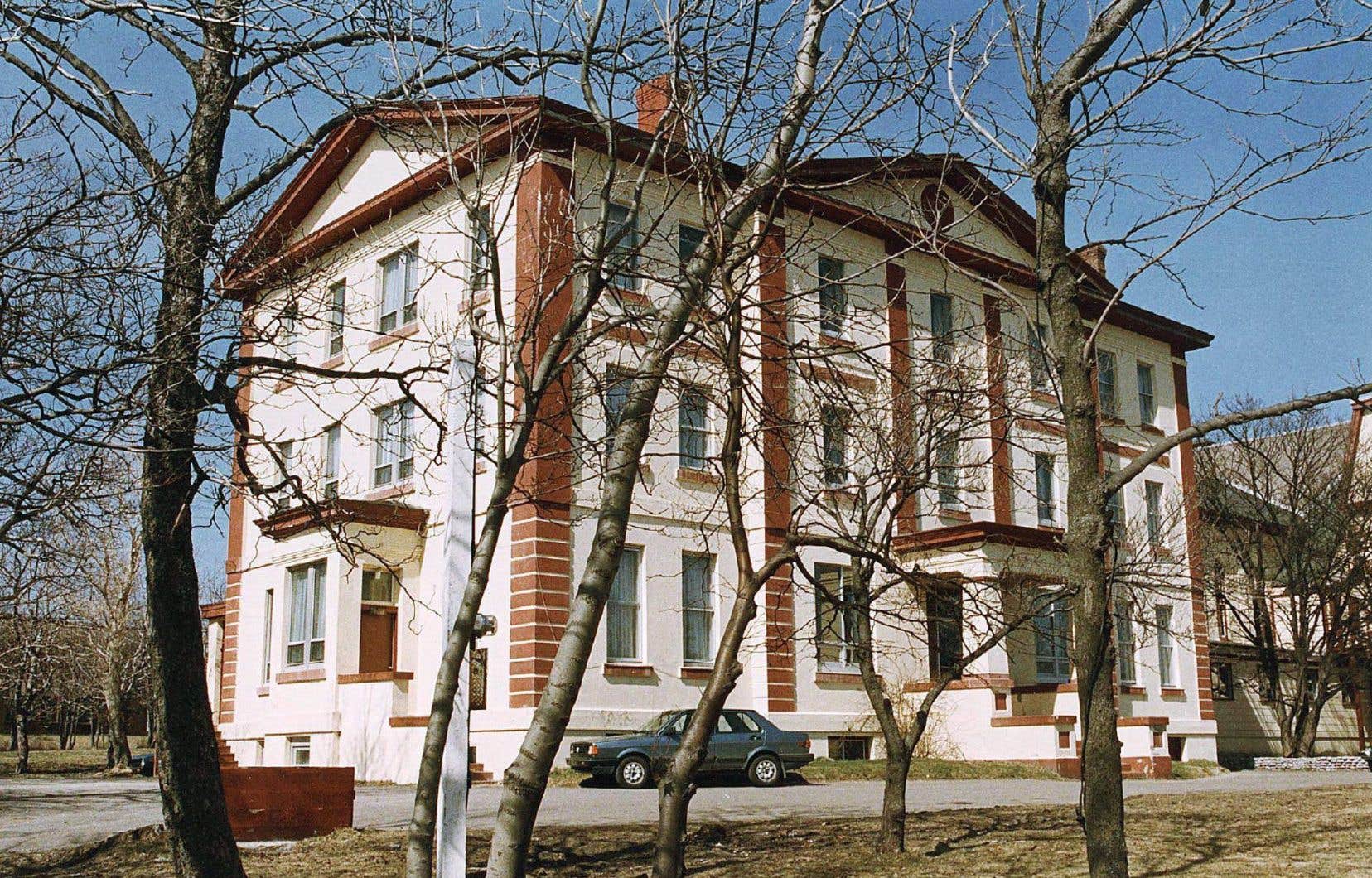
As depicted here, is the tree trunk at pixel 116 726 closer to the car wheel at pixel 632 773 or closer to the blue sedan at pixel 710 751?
the blue sedan at pixel 710 751

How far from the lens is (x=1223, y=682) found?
40625 millimetres

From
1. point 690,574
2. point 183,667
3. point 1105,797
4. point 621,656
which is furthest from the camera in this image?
point 690,574

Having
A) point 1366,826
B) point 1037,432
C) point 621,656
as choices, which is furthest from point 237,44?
point 1037,432

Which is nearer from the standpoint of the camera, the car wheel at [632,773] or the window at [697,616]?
the car wheel at [632,773]

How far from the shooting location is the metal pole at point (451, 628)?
7.80 metres

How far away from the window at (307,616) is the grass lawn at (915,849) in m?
14.1

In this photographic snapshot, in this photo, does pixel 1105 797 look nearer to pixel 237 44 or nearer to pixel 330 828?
pixel 237 44

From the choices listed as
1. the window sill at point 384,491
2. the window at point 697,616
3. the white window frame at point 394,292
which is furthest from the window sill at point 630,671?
the white window frame at point 394,292

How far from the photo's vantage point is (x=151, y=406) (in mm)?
8461

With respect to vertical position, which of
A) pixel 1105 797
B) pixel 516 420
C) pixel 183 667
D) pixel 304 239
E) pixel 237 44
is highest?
pixel 304 239

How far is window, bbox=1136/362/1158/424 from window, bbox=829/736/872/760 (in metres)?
13.9

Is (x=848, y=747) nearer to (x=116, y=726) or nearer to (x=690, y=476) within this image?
(x=690, y=476)

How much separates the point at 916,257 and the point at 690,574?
9.29 metres

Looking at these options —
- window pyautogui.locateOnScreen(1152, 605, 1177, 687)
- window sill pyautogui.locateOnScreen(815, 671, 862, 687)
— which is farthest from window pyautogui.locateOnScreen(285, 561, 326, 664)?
window pyautogui.locateOnScreen(1152, 605, 1177, 687)
